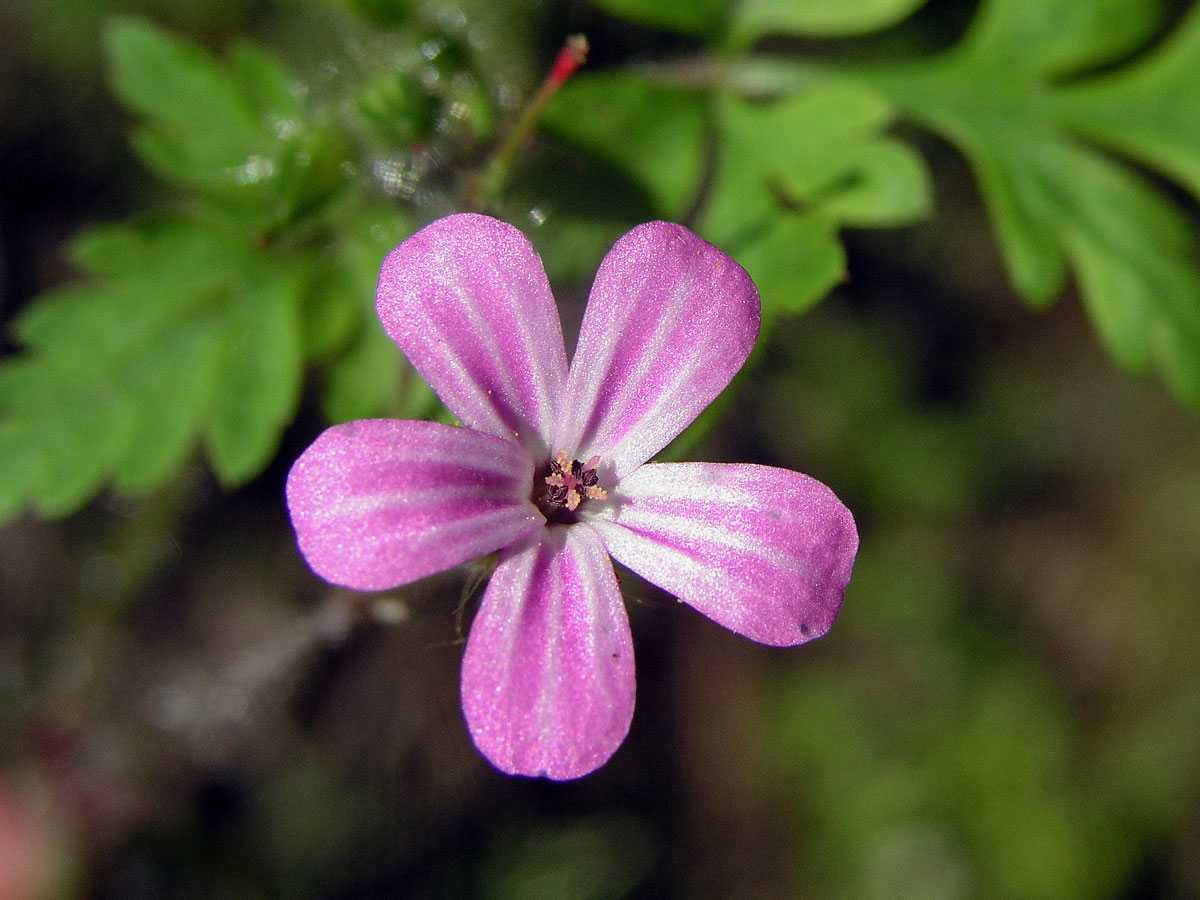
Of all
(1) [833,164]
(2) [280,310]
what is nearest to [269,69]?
(2) [280,310]

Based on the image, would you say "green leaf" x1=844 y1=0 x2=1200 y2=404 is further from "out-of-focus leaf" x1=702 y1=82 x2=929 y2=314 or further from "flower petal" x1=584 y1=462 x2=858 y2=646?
"flower petal" x1=584 y1=462 x2=858 y2=646

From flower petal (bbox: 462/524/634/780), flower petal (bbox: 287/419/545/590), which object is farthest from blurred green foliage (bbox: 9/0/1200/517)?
flower petal (bbox: 462/524/634/780)

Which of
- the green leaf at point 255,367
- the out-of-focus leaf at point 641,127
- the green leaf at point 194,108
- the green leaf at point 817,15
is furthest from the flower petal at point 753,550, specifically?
the green leaf at point 817,15

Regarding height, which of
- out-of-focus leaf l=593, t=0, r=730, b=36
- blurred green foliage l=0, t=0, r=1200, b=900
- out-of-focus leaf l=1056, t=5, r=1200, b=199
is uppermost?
out-of-focus leaf l=593, t=0, r=730, b=36

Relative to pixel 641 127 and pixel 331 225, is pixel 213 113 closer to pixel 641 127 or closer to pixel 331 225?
pixel 331 225

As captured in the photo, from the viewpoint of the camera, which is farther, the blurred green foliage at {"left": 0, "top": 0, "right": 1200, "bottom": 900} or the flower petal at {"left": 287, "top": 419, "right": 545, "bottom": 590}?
the blurred green foliage at {"left": 0, "top": 0, "right": 1200, "bottom": 900}

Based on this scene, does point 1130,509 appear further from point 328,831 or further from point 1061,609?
point 328,831
